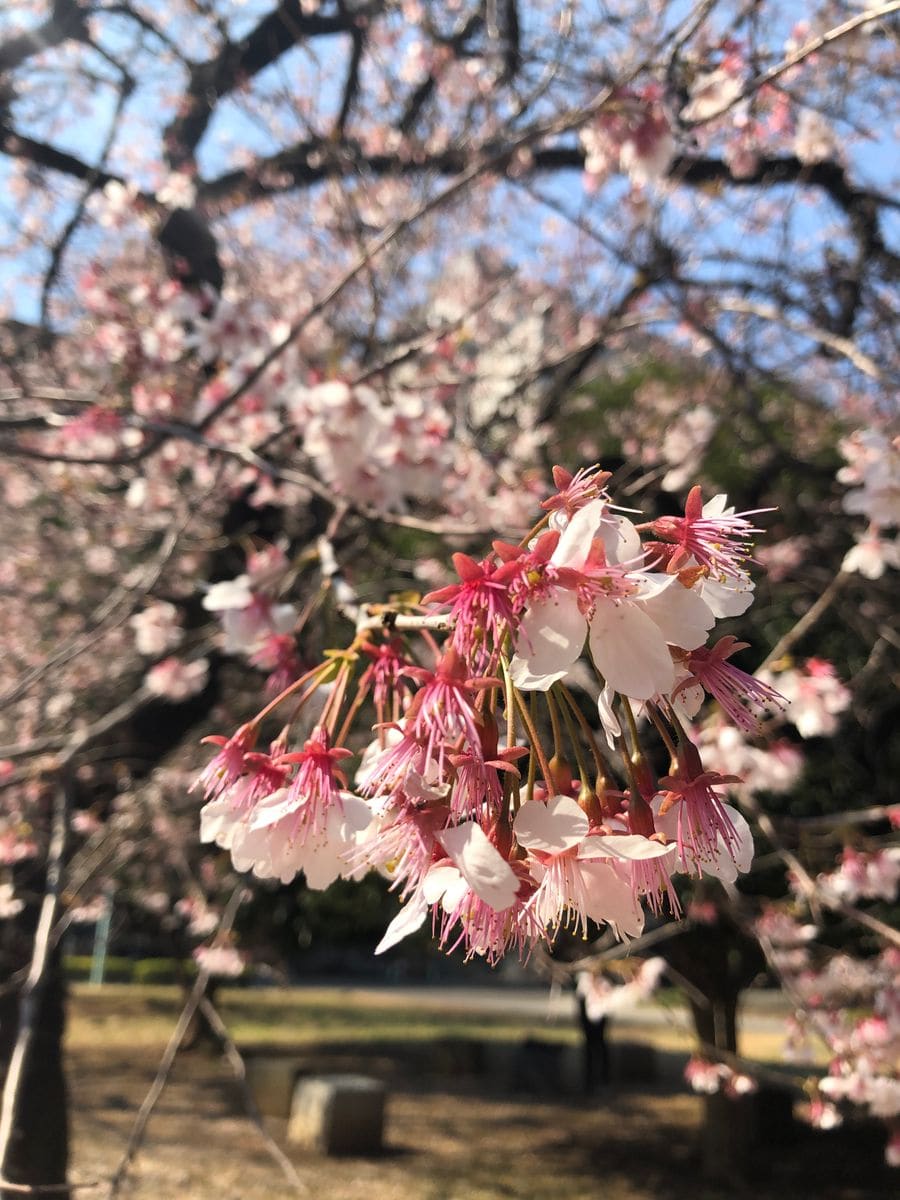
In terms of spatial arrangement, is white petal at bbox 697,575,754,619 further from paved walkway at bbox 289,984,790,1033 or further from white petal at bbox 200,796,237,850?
paved walkway at bbox 289,984,790,1033

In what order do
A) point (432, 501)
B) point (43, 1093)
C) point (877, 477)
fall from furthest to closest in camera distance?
point (432, 501), point (43, 1093), point (877, 477)

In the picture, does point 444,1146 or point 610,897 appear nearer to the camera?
point 610,897

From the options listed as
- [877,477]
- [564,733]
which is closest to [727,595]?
[564,733]

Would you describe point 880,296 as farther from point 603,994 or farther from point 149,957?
point 149,957

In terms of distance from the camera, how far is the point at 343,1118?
18.8 ft

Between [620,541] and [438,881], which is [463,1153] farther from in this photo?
[620,541]

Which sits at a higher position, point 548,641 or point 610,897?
point 548,641

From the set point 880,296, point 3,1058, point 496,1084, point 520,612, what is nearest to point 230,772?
point 520,612

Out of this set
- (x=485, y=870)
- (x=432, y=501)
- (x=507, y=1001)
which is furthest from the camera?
(x=507, y=1001)

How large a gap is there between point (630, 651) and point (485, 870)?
17 cm

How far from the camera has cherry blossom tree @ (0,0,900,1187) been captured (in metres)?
0.67

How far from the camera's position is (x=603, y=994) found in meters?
3.74

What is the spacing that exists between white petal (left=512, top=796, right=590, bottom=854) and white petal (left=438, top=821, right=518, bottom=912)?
26 millimetres

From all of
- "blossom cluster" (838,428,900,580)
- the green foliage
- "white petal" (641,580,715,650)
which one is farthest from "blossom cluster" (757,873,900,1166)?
the green foliage
